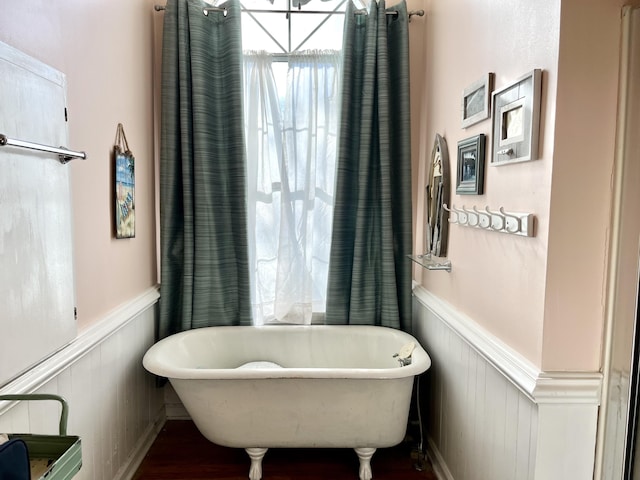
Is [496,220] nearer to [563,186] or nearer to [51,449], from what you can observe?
[563,186]

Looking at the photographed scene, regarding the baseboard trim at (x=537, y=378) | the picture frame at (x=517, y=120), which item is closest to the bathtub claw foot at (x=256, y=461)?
the baseboard trim at (x=537, y=378)

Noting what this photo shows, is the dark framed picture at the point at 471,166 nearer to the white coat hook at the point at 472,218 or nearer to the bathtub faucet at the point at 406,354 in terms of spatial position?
the white coat hook at the point at 472,218

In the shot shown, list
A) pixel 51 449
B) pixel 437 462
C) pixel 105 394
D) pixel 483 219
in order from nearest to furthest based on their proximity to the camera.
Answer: pixel 51 449, pixel 483 219, pixel 105 394, pixel 437 462

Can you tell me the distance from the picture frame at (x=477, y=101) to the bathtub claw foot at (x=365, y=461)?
1.46 meters

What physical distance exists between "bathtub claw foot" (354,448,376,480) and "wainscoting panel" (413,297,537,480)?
333 millimetres

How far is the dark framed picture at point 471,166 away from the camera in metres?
1.67

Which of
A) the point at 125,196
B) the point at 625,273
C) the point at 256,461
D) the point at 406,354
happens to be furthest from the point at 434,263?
the point at 125,196

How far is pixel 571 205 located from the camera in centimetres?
121

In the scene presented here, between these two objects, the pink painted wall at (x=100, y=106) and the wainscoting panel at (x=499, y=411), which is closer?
the wainscoting panel at (x=499, y=411)

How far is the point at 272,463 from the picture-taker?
2.21 meters

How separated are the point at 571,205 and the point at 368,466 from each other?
148 cm

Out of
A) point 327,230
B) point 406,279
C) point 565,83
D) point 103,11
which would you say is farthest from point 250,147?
point 565,83

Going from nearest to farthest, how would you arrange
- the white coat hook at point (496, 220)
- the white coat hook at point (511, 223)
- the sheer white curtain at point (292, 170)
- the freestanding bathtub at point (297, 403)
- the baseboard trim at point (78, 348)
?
1. the baseboard trim at point (78, 348)
2. the white coat hook at point (511, 223)
3. the white coat hook at point (496, 220)
4. the freestanding bathtub at point (297, 403)
5. the sheer white curtain at point (292, 170)

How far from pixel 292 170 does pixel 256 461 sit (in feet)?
4.83
